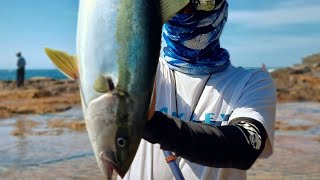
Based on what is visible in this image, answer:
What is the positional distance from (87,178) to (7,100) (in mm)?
13054

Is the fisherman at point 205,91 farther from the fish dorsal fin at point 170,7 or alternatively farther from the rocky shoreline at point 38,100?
the rocky shoreline at point 38,100

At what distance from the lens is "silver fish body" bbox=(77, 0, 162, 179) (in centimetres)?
143

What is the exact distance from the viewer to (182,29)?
7.53 ft

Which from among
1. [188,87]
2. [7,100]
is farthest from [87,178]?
[7,100]

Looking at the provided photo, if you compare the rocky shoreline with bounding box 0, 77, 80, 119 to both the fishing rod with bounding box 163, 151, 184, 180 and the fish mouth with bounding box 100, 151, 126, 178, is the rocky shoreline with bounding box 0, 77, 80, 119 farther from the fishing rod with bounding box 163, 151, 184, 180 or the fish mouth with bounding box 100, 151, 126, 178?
the fish mouth with bounding box 100, 151, 126, 178

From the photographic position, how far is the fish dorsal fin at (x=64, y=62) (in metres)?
1.54

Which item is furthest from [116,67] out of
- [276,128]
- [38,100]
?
[38,100]

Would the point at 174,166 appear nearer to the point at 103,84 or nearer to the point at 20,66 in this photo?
the point at 103,84

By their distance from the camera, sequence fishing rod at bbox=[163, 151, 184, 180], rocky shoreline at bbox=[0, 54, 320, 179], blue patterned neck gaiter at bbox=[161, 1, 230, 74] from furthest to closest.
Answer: rocky shoreline at bbox=[0, 54, 320, 179] < blue patterned neck gaiter at bbox=[161, 1, 230, 74] < fishing rod at bbox=[163, 151, 184, 180]

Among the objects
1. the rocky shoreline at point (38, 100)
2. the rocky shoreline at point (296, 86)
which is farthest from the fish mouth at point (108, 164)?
the rocky shoreline at point (296, 86)

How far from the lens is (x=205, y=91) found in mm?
2404

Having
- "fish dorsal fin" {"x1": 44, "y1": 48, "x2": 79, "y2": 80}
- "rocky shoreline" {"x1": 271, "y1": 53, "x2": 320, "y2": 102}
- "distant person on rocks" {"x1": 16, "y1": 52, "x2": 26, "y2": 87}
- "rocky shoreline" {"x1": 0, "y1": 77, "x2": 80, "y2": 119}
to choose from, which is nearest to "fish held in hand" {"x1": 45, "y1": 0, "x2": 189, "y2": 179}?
"fish dorsal fin" {"x1": 44, "y1": 48, "x2": 79, "y2": 80}

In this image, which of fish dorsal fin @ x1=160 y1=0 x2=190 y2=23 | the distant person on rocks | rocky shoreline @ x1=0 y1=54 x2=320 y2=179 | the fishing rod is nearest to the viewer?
fish dorsal fin @ x1=160 y1=0 x2=190 y2=23

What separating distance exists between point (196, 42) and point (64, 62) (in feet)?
2.94
